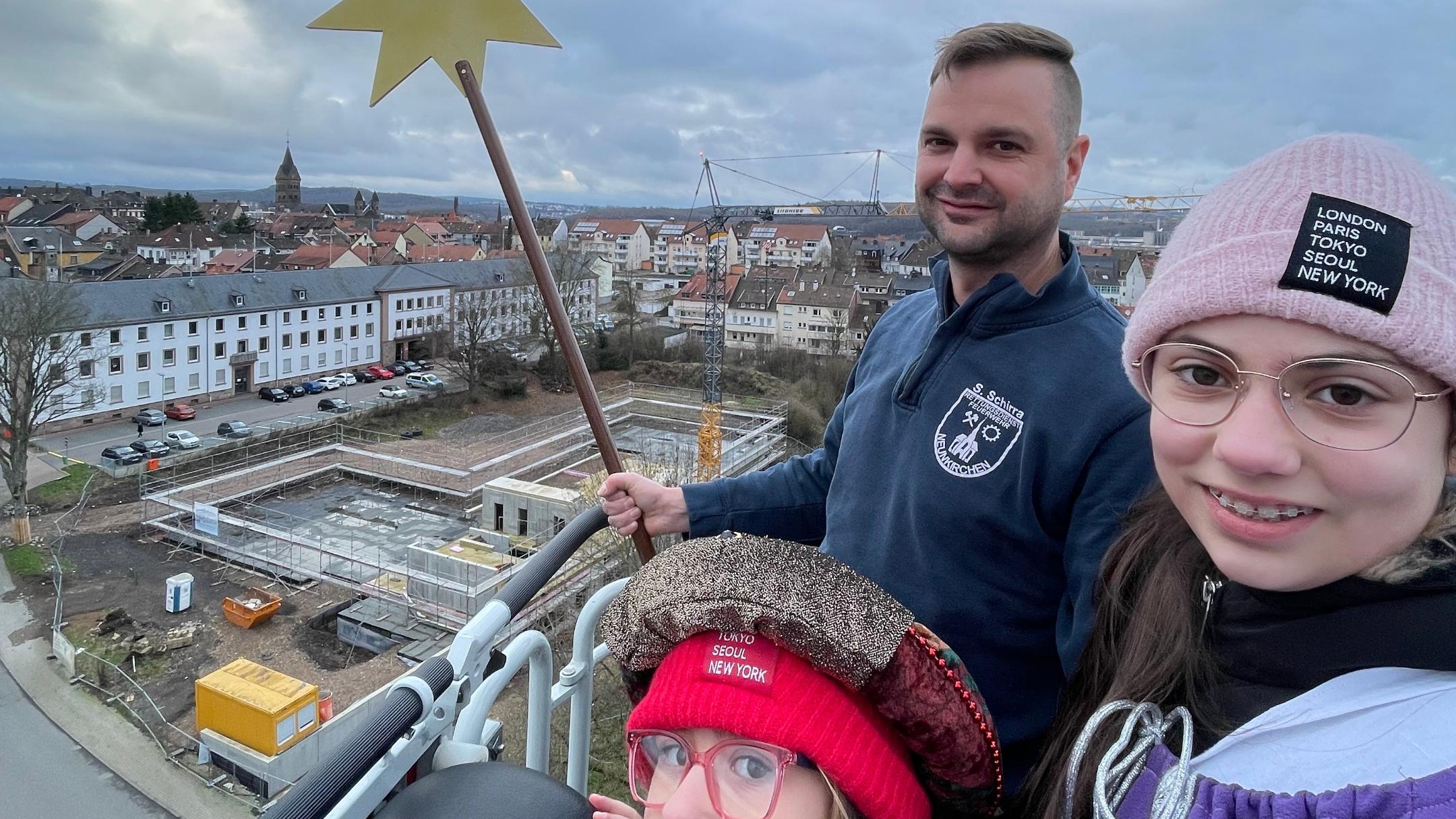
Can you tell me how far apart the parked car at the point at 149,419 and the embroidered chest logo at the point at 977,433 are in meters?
18.8

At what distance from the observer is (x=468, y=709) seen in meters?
0.99

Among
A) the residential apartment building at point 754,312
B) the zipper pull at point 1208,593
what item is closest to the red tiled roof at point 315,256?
the residential apartment building at point 754,312

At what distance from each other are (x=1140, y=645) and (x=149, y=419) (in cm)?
1931

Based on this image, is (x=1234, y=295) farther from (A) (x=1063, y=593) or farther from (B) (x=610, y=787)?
(B) (x=610, y=787)

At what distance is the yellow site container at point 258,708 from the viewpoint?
7797mm

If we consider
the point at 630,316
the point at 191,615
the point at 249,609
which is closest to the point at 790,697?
the point at 249,609

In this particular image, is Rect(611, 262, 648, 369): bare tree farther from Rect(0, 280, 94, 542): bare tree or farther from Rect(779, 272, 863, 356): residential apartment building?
Rect(0, 280, 94, 542): bare tree

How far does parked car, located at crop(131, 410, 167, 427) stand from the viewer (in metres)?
16.7

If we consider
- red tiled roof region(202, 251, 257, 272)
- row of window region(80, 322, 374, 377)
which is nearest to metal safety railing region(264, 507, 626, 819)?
row of window region(80, 322, 374, 377)

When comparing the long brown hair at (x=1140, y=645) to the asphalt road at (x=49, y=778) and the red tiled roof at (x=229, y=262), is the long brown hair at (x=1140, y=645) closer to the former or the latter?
the asphalt road at (x=49, y=778)

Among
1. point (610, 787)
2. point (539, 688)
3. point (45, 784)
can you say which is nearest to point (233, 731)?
point (45, 784)

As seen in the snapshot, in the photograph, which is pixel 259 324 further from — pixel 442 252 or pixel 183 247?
pixel 442 252

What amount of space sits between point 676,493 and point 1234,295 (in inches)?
34.0

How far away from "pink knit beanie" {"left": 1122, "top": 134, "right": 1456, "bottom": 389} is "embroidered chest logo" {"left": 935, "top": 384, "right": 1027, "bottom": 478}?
337 mm
